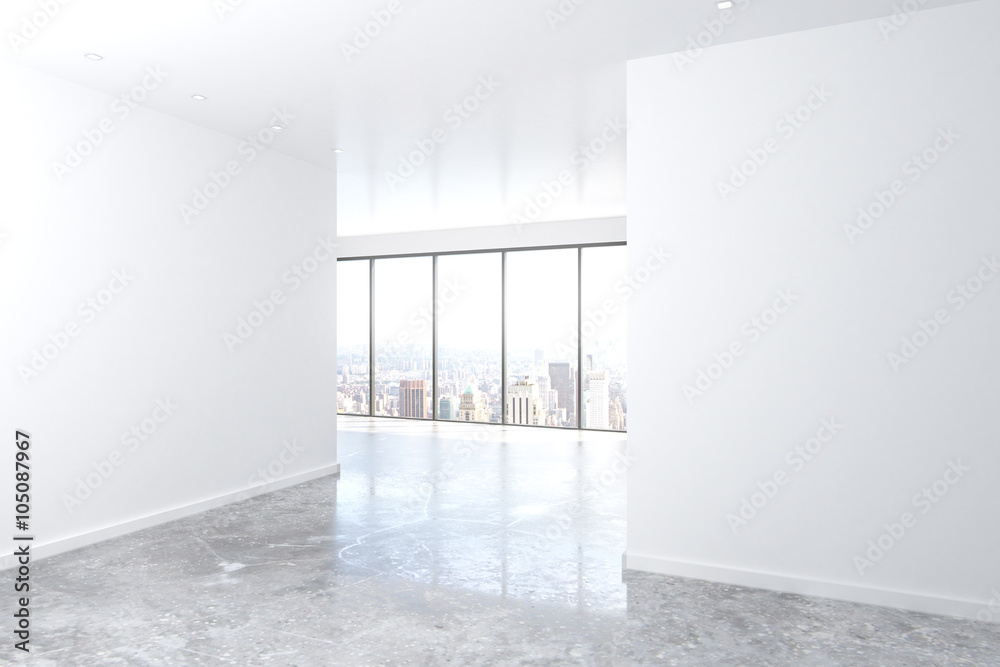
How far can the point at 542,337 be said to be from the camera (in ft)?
30.5

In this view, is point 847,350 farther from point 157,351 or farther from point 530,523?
point 157,351

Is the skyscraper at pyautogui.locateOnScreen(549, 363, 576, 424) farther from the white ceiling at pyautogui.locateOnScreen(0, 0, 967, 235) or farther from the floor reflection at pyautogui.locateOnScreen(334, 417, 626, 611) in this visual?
the white ceiling at pyautogui.locateOnScreen(0, 0, 967, 235)

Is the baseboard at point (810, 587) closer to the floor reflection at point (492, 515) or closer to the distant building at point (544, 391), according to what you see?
the floor reflection at point (492, 515)

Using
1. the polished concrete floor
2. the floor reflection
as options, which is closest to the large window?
the floor reflection

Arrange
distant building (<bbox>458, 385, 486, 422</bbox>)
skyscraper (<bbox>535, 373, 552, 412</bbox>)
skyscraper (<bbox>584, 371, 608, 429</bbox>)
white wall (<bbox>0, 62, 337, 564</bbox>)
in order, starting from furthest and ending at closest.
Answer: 1. distant building (<bbox>458, 385, 486, 422</bbox>)
2. skyscraper (<bbox>535, 373, 552, 412</bbox>)
3. skyscraper (<bbox>584, 371, 608, 429</bbox>)
4. white wall (<bbox>0, 62, 337, 564</bbox>)

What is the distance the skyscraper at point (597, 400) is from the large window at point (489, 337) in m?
0.01

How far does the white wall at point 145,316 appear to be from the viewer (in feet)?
12.4

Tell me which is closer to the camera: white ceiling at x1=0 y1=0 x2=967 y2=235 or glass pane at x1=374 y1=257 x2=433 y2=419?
white ceiling at x1=0 y1=0 x2=967 y2=235

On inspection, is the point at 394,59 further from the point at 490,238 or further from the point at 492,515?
the point at 490,238

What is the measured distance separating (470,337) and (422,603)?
21.9 feet

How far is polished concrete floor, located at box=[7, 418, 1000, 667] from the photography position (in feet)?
8.82

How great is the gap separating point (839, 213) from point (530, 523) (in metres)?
2.65

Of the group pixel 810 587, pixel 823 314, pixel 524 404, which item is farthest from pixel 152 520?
pixel 524 404

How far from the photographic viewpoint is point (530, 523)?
4.53 metres
